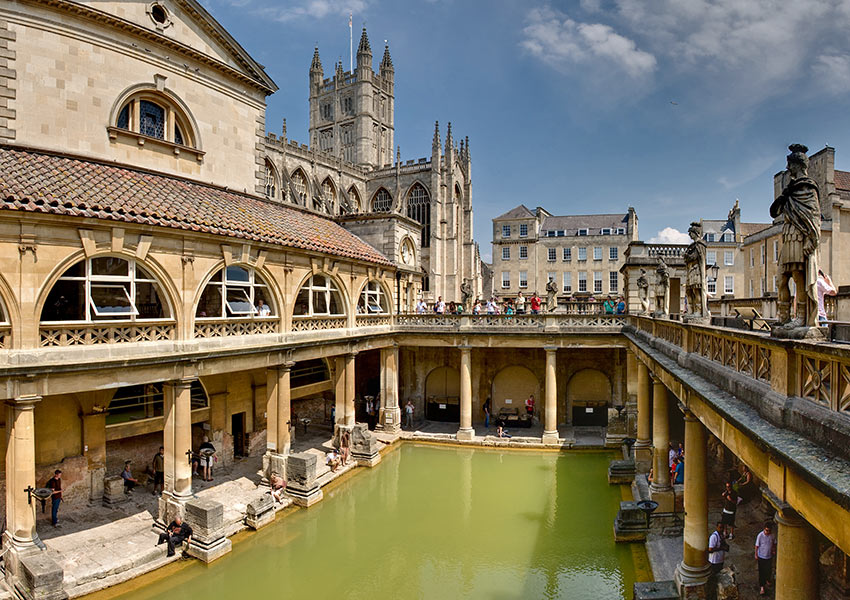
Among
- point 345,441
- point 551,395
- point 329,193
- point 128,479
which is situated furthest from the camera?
Answer: point 329,193

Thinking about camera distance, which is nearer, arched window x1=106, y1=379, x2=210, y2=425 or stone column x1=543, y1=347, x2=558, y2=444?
arched window x1=106, y1=379, x2=210, y2=425

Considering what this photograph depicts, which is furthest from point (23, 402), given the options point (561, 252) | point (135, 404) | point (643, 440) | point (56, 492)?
point (561, 252)

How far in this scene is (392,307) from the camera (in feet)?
93.8

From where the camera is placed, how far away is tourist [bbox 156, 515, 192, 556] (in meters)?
14.3

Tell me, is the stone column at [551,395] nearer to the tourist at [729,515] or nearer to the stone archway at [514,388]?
the stone archway at [514,388]

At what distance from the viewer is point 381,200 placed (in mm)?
63375

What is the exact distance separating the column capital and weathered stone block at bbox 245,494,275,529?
715 cm

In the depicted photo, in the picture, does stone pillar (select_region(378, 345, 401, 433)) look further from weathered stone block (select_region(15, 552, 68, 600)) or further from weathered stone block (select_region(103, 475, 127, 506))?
weathered stone block (select_region(15, 552, 68, 600))

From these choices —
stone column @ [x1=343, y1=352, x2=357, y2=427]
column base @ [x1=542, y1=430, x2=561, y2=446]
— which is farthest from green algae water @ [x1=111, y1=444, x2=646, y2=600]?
column base @ [x1=542, y1=430, x2=561, y2=446]

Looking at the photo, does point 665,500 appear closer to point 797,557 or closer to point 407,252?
point 797,557

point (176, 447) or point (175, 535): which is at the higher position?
point (176, 447)

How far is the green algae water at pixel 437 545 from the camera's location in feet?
42.7

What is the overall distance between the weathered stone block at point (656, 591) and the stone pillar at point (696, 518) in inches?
6.6

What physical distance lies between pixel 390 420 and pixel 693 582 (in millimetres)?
18905
